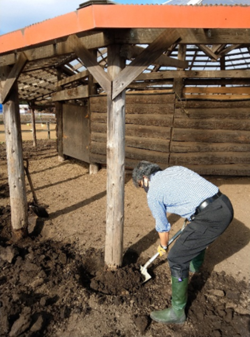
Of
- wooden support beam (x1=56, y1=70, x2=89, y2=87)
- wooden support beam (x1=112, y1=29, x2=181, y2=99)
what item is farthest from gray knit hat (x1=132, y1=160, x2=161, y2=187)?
wooden support beam (x1=56, y1=70, x2=89, y2=87)

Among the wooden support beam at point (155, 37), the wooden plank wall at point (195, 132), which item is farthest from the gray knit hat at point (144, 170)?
the wooden plank wall at point (195, 132)

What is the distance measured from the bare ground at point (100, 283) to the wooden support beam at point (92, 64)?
2.29 m

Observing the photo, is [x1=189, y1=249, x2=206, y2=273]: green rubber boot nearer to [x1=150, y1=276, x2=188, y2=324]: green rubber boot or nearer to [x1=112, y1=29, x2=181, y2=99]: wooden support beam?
[x1=150, y1=276, x2=188, y2=324]: green rubber boot

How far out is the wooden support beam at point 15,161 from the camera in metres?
3.73

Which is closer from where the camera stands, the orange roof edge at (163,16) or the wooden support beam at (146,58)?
the orange roof edge at (163,16)

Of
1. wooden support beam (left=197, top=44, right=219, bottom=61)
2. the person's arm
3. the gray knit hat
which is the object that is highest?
wooden support beam (left=197, top=44, right=219, bottom=61)

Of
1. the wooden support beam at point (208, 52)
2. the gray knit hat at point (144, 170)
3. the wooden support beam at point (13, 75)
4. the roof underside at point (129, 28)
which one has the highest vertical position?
the wooden support beam at point (208, 52)

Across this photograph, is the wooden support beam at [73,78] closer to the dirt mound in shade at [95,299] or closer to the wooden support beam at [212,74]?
the wooden support beam at [212,74]

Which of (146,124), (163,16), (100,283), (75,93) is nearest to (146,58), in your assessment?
(163,16)

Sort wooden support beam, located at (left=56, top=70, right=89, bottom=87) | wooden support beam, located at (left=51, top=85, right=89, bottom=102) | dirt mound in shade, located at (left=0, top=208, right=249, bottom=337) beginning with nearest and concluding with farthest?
dirt mound in shade, located at (left=0, top=208, right=249, bottom=337)
wooden support beam, located at (left=56, top=70, right=89, bottom=87)
wooden support beam, located at (left=51, top=85, right=89, bottom=102)

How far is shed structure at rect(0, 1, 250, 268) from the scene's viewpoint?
2047 millimetres

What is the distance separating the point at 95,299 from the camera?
2773mm

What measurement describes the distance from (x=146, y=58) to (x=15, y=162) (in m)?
2.63

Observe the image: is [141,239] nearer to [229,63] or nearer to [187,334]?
[187,334]
